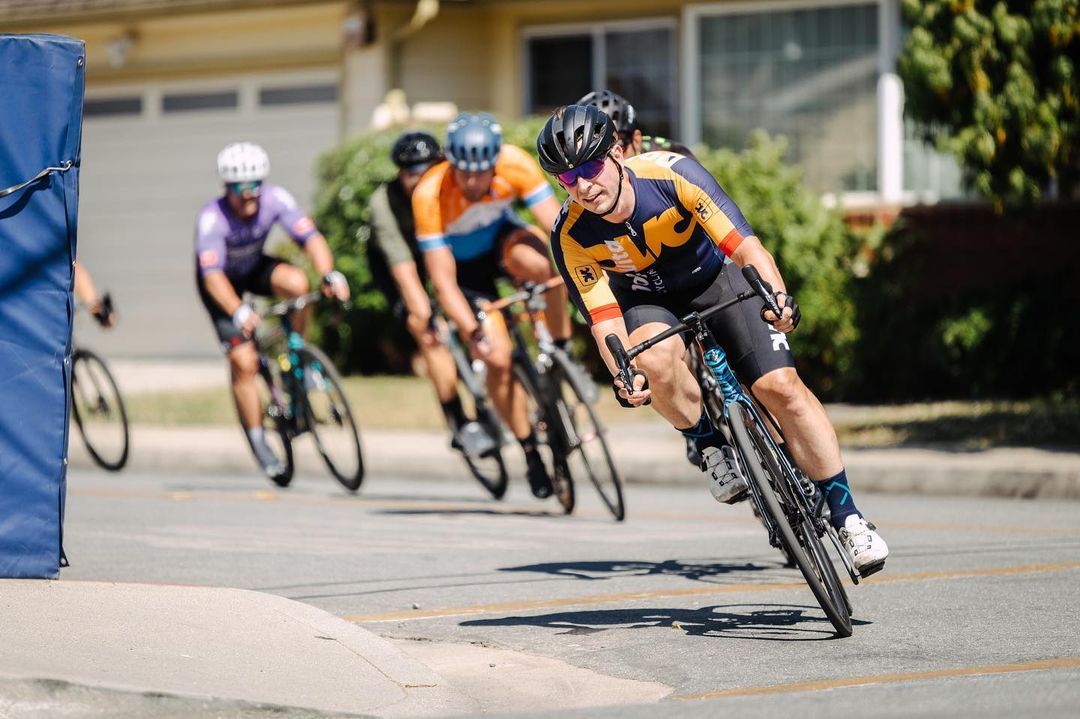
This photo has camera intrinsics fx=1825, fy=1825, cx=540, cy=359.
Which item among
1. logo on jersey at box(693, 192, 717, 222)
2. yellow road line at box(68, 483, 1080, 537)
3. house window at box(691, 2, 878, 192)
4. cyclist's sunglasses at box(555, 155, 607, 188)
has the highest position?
house window at box(691, 2, 878, 192)

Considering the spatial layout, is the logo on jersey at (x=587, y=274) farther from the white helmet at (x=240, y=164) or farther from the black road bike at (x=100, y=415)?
the black road bike at (x=100, y=415)

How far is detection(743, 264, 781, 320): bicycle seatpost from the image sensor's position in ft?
21.4

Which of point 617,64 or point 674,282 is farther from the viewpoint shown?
point 617,64

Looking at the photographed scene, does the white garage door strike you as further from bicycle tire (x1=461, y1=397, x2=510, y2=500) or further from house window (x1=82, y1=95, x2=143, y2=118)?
bicycle tire (x1=461, y1=397, x2=510, y2=500)

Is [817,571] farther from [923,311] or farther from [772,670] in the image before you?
[923,311]

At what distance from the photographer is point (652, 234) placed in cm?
702

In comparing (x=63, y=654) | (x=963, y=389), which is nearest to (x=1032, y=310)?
(x=963, y=389)

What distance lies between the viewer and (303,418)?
11.8 meters

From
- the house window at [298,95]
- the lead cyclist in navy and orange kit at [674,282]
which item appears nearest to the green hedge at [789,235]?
the house window at [298,95]

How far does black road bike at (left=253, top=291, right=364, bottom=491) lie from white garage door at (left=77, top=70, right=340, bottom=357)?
9.15 m

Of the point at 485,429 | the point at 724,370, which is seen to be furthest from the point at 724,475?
the point at 485,429

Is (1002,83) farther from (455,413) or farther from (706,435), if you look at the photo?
(706,435)

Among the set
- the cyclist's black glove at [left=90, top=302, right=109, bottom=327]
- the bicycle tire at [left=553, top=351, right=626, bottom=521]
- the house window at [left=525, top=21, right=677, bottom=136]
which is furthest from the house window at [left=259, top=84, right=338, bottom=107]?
the bicycle tire at [left=553, top=351, right=626, bottom=521]

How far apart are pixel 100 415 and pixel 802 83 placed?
28.0ft
